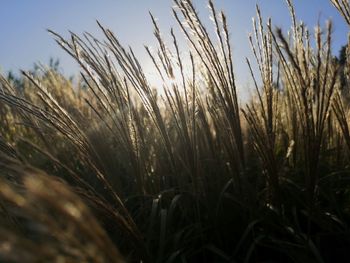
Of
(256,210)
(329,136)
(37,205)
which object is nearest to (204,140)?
(256,210)

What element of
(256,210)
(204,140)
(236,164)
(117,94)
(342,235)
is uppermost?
(117,94)

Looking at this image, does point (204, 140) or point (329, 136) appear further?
point (329, 136)

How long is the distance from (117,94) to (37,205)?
1.41 meters

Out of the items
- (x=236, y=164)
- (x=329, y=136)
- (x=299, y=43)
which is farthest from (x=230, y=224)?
(x=329, y=136)

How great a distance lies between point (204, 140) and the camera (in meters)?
2.43

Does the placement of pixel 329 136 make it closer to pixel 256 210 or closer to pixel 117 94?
pixel 256 210

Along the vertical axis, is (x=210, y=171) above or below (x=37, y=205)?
above

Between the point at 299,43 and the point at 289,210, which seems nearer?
the point at 299,43

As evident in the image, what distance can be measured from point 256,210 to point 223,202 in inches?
8.5

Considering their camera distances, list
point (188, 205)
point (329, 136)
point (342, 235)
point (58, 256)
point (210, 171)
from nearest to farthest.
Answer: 1. point (58, 256)
2. point (342, 235)
3. point (188, 205)
4. point (210, 171)
5. point (329, 136)

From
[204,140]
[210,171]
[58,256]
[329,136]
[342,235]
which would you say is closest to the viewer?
[58,256]

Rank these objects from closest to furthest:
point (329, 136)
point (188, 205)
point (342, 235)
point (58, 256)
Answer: point (58, 256)
point (342, 235)
point (188, 205)
point (329, 136)

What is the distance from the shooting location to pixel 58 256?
0.58 m

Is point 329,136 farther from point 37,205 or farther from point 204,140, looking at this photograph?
point 37,205
